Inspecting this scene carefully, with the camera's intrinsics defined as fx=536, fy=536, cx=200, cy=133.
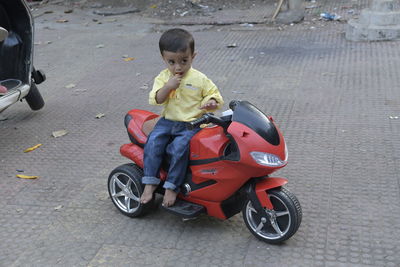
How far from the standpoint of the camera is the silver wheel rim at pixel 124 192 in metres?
3.83

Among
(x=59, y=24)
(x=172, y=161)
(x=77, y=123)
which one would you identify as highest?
(x=172, y=161)

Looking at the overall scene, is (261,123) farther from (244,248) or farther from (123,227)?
(123,227)

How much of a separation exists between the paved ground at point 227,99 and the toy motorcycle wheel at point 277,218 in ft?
0.33

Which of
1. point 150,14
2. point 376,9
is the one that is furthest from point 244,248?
point 150,14

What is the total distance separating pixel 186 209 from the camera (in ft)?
11.6

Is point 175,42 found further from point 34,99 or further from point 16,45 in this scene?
point 34,99

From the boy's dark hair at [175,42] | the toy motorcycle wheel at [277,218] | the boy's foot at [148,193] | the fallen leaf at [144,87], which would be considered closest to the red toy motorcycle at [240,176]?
the toy motorcycle wheel at [277,218]

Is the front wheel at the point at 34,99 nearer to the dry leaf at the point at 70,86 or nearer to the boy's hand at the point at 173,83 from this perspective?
the dry leaf at the point at 70,86

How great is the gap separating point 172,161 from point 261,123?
2.18 ft

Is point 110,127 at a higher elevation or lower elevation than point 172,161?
lower

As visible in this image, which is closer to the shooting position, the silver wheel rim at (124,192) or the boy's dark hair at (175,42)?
the boy's dark hair at (175,42)

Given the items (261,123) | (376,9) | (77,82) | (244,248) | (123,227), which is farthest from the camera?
(376,9)

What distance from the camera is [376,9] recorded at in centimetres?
791

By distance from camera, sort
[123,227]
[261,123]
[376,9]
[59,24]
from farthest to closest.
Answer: [59,24] < [376,9] < [123,227] < [261,123]
